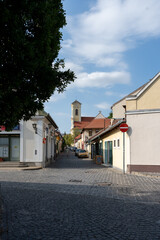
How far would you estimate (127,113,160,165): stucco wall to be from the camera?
52.0ft

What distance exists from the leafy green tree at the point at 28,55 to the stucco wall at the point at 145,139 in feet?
30.7

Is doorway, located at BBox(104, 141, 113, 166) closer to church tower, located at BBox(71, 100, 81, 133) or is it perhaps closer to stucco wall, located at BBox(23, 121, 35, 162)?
stucco wall, located at BBox(23, 121, 35, 162)

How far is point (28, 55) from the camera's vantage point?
6137 millimetres

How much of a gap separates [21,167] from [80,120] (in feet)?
344

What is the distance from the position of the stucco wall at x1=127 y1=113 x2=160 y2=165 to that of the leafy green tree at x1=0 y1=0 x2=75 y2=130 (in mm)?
9347

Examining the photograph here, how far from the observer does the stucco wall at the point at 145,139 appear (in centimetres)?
1586

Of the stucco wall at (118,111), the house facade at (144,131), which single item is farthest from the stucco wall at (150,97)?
the stucco wall at (118,111)

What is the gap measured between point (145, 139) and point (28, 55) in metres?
11.4

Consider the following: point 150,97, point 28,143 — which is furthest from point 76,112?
point 150,97

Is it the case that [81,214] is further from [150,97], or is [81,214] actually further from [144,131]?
[150,97]

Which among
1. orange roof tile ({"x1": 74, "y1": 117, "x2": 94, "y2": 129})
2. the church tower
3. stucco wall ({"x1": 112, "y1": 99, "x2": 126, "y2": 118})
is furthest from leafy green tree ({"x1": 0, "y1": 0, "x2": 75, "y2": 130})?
the church tower

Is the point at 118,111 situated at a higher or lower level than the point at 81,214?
higher

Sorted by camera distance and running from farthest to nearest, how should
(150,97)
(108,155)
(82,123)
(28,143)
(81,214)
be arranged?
(82,123) < (108,155) < (28,143) < (150,97) < (81,214)

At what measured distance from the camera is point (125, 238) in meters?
4.90
